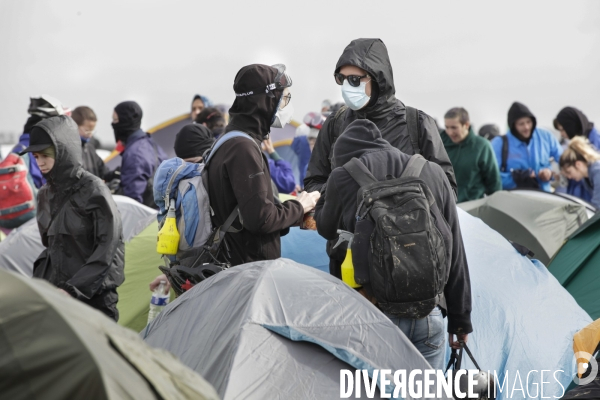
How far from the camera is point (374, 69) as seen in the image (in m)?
4.47

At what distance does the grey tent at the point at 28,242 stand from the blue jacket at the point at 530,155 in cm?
375

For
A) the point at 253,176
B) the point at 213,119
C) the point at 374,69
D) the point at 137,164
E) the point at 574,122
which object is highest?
the point at 374,69

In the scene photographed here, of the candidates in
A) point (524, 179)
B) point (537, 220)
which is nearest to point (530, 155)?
point (524, 179)

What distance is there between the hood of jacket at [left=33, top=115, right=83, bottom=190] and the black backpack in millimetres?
2255

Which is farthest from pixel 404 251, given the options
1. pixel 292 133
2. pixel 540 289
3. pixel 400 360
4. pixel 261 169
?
pixel 292 133

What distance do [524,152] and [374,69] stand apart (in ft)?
16.4

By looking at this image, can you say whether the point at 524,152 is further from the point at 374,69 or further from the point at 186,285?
the point at 186,285

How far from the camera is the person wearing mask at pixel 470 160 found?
8281 mm

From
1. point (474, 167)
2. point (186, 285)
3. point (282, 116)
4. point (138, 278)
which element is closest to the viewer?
point (186, 285)

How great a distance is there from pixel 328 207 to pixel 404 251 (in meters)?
0.49

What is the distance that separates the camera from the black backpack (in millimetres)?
3354

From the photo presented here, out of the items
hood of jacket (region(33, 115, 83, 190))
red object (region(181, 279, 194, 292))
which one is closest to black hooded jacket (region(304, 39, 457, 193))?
red object (region(181, 279, 194, 292))

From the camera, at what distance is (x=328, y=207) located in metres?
3.72

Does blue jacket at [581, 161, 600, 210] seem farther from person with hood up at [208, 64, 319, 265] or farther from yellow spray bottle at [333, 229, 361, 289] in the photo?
yellow spray bottle at [333, 229, 361, 289]
